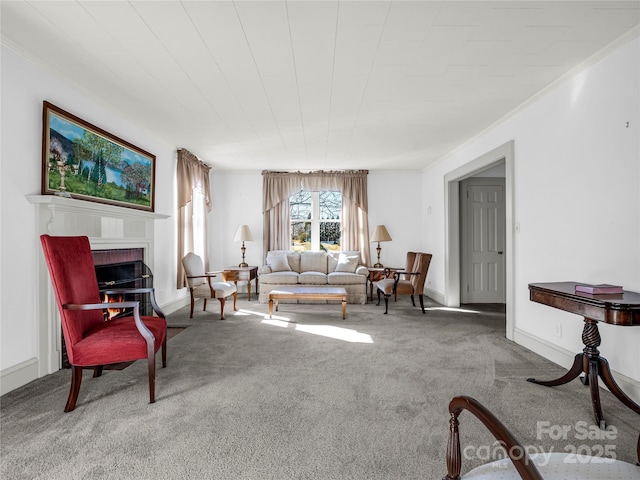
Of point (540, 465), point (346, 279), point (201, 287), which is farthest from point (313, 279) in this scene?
point (540, 465)

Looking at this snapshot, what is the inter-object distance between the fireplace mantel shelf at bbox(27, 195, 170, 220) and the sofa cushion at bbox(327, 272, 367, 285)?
3024mm

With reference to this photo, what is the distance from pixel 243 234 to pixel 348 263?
6.72ft

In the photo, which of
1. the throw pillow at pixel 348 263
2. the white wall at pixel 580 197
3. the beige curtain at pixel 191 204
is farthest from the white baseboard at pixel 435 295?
the beige curtain at pixel 191 204

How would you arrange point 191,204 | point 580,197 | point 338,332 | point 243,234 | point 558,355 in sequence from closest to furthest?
point 580,197, point 558,355, point 338,332, point 191,204, point 243,234

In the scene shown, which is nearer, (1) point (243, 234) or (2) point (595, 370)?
(2) point (595, 370)

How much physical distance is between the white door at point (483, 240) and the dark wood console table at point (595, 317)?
3.53 meters

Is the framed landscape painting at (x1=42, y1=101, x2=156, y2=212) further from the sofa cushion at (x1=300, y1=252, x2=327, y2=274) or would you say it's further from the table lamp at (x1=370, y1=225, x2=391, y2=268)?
the table lamp at (x1=370, y1=225, x2=391, y2=268)

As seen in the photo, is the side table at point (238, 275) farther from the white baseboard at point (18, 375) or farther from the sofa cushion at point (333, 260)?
the white baseboard at point (18, 375)

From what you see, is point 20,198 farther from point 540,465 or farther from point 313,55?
point 540,465

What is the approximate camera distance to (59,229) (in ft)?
9.37

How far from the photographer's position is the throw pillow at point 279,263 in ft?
20.8

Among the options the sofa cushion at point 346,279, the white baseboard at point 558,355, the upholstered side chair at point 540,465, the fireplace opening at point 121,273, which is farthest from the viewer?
the sofa cushion at point 346,279

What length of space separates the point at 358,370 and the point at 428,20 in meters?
2.60

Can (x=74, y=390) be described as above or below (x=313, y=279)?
below
